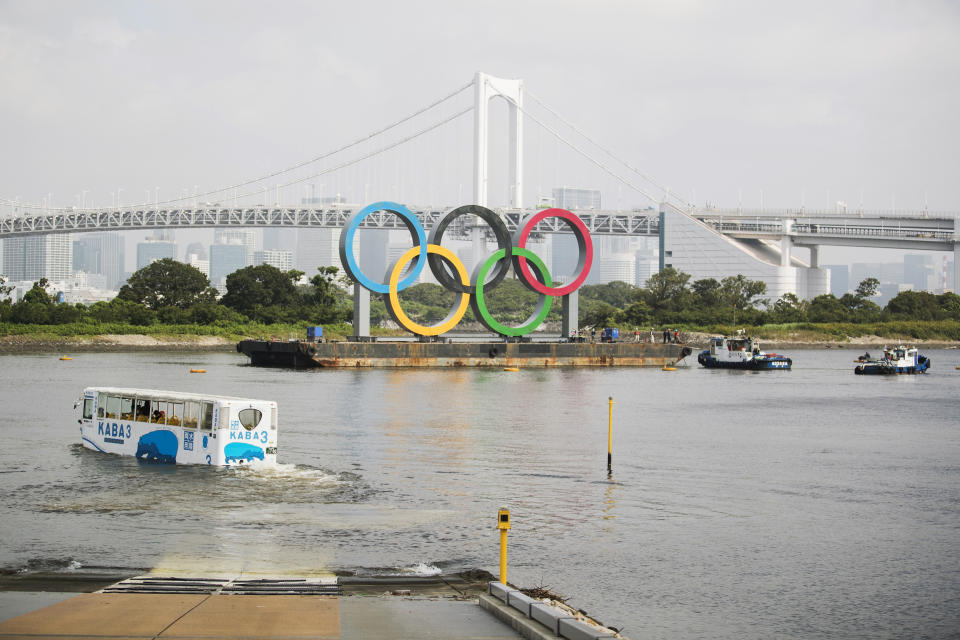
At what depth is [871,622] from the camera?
12.6m

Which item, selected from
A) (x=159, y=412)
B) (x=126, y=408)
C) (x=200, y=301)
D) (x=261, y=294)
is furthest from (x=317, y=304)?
(x=159, y=412)

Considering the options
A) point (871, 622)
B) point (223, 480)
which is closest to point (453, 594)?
point (871, 622)

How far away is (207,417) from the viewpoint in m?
20.8

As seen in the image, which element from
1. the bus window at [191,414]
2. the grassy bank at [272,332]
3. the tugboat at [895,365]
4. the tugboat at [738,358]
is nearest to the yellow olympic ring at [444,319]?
the tugboat at [738,358]

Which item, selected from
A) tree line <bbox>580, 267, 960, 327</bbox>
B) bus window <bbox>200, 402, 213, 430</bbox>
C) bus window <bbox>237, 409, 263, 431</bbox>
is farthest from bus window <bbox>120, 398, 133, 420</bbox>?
tree line <bbox>580, 267, 960, 327</bbox>

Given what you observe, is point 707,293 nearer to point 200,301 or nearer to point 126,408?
point 200,301

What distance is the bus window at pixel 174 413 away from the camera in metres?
21.2

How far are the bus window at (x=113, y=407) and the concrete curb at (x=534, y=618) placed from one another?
1374cm

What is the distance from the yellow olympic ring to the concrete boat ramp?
4207 cm

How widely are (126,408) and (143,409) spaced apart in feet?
1.98

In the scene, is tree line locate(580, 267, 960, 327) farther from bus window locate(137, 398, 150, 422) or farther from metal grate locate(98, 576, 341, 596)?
metal grate locate(98, 576, 341, 596)

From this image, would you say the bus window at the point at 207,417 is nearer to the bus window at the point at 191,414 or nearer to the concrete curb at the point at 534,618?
the bus window at the point at 191,414

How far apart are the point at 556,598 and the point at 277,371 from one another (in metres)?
42.9

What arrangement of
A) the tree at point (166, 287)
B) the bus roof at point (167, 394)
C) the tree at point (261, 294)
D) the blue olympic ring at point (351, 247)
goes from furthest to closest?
the tree at point (166, 287)
the tree at point (261, 294)
the blue olympic ring at point (351, 247)
the bus roof at point (167, 394)
